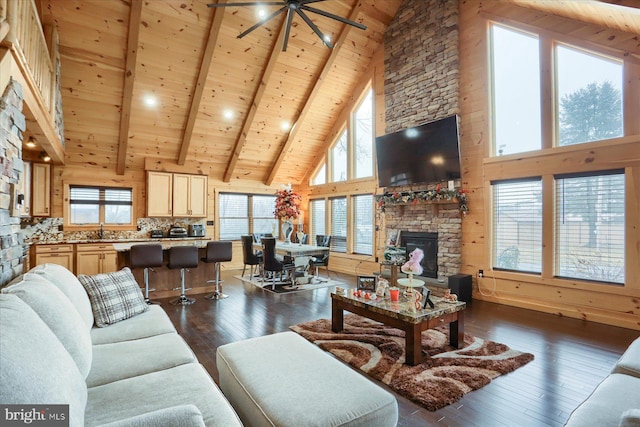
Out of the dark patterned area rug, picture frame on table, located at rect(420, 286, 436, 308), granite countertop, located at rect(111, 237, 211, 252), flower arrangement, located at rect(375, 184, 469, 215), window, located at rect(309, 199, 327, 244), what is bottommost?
the dark patterned area rug

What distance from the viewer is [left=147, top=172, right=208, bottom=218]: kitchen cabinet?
7.42 metres

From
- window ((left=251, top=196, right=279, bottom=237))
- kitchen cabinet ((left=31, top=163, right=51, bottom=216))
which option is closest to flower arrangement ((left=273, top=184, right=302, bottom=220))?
window ((left=251, top=196, right=279, bottom=237))

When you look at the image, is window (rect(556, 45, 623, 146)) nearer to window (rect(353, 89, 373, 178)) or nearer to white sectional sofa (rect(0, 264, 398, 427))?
window (rect(353, 89, 373, 178))

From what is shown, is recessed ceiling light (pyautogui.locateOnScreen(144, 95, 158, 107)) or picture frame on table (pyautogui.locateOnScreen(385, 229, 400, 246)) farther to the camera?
picture frame on table (pyautogui.locateOnScreen(385, 229, 400, 246))

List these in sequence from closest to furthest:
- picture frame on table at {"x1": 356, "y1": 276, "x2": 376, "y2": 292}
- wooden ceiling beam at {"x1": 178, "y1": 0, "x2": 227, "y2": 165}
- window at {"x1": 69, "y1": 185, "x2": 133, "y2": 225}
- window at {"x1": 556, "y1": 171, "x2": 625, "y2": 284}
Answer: picture frame on table at {"x1": 356, "y1": 276, "x2": 376, "y2": 292} < window at {"x1": 556, "y1": 171, "x2": 625, "y2": 284} < wooden ceiling beam at {"x1": 178, "y1": 0, "x2": 227, "y2": 165} < window at {"x1": 69, "y1": 185, "x2": 133, "y2": 225}

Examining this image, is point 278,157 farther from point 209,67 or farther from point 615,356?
point 615,356

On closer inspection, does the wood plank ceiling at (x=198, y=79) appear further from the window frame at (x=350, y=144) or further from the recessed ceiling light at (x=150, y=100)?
the window frame at (x=350, y=144)

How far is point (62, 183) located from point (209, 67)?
3.99m

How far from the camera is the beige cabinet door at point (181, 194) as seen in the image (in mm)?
7711

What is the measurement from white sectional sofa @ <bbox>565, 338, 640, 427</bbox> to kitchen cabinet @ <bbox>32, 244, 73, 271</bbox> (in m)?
7.75

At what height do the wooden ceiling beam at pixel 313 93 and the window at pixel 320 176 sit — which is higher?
the wooden ceiling beam at pixel 313 93

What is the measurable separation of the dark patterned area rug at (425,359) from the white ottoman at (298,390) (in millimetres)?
943

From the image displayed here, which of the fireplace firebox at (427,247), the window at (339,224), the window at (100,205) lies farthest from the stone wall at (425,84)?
the window at (100,205)

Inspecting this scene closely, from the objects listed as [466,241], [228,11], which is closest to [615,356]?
[466,241]
